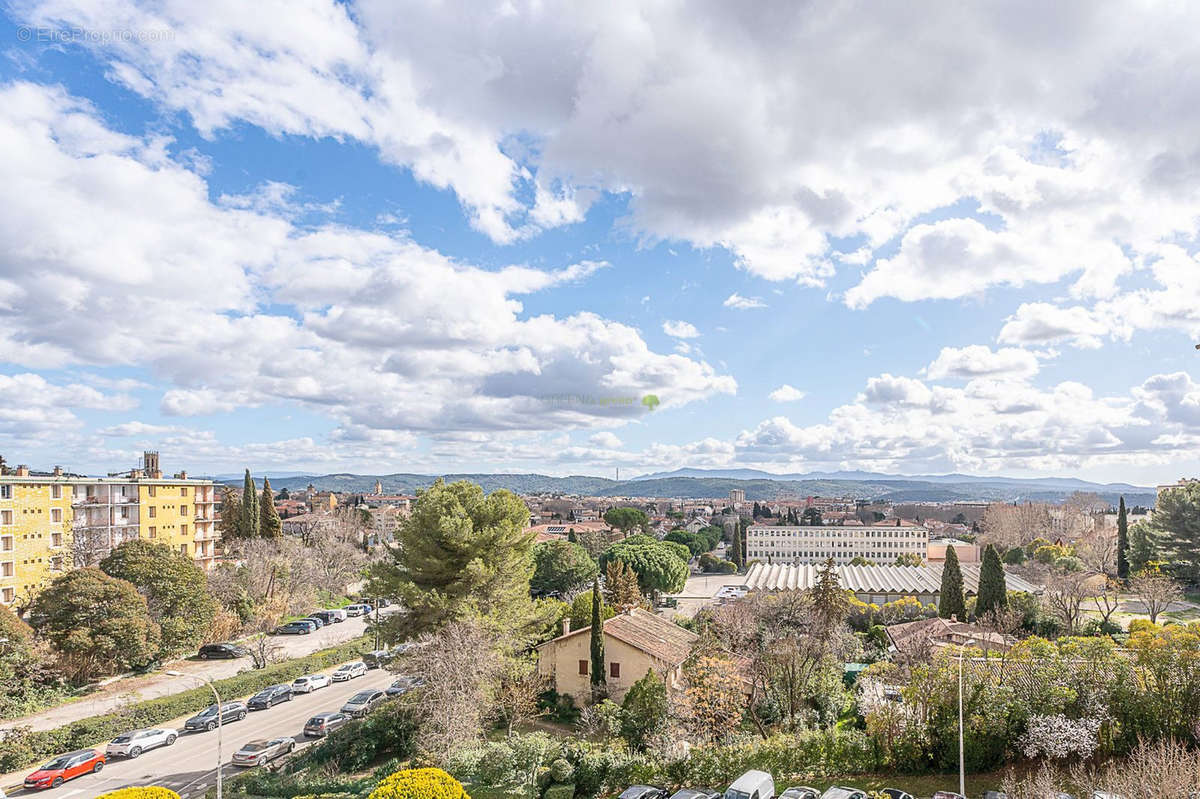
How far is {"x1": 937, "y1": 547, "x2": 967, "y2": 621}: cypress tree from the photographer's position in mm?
48094

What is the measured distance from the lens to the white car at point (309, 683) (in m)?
39.3

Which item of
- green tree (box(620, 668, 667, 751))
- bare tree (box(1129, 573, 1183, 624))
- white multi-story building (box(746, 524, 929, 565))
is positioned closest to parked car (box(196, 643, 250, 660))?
green tree (box(620, 668, 667, 751))

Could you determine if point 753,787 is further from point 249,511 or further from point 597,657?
point 249,511

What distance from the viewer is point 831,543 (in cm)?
12625

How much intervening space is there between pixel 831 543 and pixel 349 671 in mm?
101369

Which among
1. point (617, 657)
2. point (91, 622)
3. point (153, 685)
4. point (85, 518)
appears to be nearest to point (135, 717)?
point (153, 685)

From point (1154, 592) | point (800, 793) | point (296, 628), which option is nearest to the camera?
point (800, 793)

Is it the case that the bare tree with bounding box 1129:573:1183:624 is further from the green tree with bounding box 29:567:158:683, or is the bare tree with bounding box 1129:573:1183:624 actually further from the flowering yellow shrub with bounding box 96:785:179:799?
the green tree with bounding box 29:567:158:683

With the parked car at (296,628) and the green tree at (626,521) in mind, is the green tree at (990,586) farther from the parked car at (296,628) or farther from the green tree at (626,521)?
the green tree at (626,521)

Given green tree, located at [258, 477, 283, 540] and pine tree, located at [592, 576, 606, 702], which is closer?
pine tree, located at [592, 576, 606, 702]

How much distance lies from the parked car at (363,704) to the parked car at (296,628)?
68.9 ft

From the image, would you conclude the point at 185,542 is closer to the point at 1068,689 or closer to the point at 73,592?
the point at 73,592

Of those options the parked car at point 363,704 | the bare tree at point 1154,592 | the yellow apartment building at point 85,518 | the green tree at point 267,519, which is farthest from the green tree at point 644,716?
the green tree at point 267,519

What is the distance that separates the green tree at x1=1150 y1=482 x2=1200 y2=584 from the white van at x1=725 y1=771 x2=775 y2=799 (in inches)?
2129
